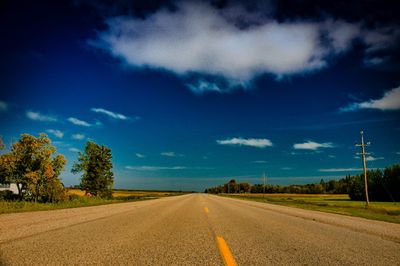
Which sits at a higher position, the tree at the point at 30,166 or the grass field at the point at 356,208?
the tree at the point at 30,166

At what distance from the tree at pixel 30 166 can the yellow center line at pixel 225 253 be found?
3012cm

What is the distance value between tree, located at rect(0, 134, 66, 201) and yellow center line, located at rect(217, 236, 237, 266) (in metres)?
30.1

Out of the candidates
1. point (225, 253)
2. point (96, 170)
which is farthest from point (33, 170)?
point (225, 253)

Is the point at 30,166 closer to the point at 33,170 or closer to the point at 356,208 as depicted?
the point at 33,170

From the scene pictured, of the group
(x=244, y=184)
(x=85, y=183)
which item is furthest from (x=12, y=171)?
(x=244, y=184)

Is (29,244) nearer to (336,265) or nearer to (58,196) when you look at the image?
(336,265)

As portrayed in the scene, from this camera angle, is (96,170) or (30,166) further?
(96,170)

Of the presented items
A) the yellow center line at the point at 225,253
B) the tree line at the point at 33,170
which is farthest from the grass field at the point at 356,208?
the tree line at the point at 33,170

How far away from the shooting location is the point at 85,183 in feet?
176

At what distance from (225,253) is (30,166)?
35.5 meters

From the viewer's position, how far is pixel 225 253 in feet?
16.7

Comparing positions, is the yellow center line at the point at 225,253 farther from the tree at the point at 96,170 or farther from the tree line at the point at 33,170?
the tree at the point at 96,170

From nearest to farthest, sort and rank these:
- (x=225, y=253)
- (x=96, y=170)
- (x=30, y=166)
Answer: (x=225, y=253) < (x=30, y=166) < (x=96, y=170)

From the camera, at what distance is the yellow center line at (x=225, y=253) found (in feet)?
14.5
